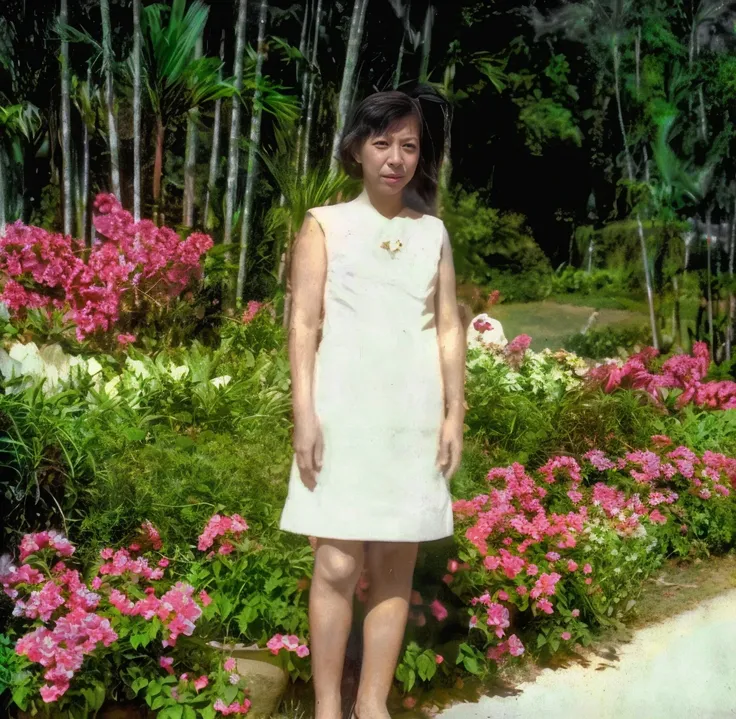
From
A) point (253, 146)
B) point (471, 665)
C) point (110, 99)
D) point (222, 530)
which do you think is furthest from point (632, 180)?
point (222, 530)

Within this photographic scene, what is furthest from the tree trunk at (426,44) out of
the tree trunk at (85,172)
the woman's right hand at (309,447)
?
the woman's right hand at (309,447)

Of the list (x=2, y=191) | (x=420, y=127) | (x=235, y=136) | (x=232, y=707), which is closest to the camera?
(x=420, y=127)

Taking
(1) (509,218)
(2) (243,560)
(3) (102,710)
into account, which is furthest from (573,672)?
(1) (509,218)

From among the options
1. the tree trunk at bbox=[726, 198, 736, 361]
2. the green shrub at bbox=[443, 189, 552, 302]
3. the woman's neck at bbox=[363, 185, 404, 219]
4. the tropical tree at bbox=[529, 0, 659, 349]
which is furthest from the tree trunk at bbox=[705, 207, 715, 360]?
the woman's neck at bbox=[363, 185, 404, 219]

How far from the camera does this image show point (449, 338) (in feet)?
9.63

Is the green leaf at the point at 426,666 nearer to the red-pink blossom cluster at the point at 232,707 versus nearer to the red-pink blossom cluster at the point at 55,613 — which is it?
the red-pink blossom cluster at the point at 232,707

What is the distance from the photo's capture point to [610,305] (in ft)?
20.8

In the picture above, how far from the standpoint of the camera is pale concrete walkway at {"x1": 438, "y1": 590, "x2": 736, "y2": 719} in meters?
3.54

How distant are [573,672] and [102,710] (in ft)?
5.52

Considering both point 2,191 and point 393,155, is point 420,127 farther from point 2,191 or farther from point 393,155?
point 2,191

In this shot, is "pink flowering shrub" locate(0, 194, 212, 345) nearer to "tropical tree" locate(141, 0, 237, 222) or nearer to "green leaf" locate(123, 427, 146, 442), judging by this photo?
"tropical tree" locate(141, 0, 237, 222)

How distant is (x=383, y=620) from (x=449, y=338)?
79 centimetres

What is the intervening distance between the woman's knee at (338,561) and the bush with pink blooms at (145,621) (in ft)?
1.36

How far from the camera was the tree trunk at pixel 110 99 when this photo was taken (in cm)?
429
